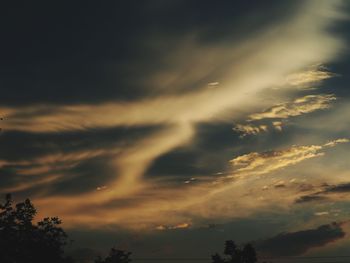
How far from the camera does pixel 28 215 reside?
4972 centimetres

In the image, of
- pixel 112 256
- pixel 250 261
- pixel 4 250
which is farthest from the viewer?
pixel 112 256

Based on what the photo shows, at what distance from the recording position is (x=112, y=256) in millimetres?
73438

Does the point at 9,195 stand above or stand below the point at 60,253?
above

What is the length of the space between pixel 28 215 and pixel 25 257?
409 centimetres

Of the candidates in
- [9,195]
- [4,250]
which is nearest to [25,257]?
[4,250]

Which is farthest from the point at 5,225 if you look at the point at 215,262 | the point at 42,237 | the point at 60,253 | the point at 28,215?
the point at 215,262

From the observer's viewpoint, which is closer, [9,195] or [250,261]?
[9,195]

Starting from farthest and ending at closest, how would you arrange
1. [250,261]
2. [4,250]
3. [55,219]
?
[250,261] < [55,219] < [4,250]

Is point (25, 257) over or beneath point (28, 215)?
beneath

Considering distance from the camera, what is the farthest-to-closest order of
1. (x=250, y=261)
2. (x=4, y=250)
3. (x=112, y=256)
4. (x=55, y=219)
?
1. (x=112, y=256)
2. (x=250, y=261)
3. (x=55, y=219)
4. (x=4, y=250)

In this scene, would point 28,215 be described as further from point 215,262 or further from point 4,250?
point 215,262

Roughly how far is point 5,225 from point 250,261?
1247 inches

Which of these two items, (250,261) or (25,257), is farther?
(250,261)

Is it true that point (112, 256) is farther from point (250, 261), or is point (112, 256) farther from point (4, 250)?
point (4, 250)
